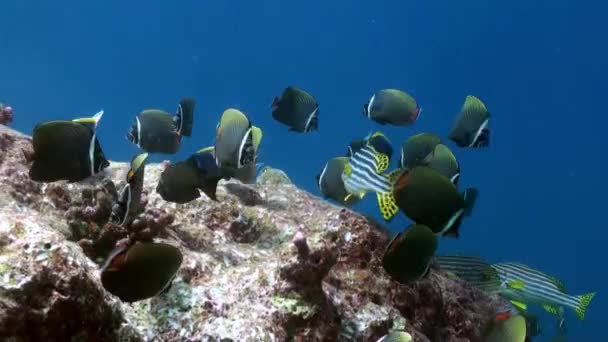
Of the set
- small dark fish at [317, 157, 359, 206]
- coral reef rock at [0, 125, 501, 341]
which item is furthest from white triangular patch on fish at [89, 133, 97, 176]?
small dark fish at [317, 157, 359, 206]

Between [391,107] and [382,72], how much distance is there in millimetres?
106995

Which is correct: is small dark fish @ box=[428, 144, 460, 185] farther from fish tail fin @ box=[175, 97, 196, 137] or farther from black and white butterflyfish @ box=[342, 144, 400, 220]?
fish tail fin @ box=[175, 97, 196, 137]

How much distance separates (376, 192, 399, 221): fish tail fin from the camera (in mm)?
4230

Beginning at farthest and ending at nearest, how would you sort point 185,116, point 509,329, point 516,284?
point 185,116, point 516,284, point 509,329

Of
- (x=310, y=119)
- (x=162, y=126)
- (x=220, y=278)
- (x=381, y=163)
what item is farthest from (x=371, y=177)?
(x=162, y=126)

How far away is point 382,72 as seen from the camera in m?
110

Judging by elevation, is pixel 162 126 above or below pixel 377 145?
below

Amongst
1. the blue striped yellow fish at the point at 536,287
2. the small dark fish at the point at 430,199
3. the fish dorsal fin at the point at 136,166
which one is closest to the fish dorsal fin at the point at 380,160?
the small dark fish at the point at 430,199

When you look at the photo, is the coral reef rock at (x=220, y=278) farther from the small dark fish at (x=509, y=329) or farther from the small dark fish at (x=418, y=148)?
the small dark fish at (x=509, y=329)

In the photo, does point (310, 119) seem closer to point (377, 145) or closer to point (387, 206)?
point (377, 145)

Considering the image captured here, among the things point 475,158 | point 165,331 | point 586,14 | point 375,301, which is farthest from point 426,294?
point 586,14

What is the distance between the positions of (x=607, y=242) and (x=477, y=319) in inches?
2911

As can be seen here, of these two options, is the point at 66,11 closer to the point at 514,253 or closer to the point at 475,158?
the point at 475,158

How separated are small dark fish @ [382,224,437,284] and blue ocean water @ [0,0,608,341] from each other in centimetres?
6807
